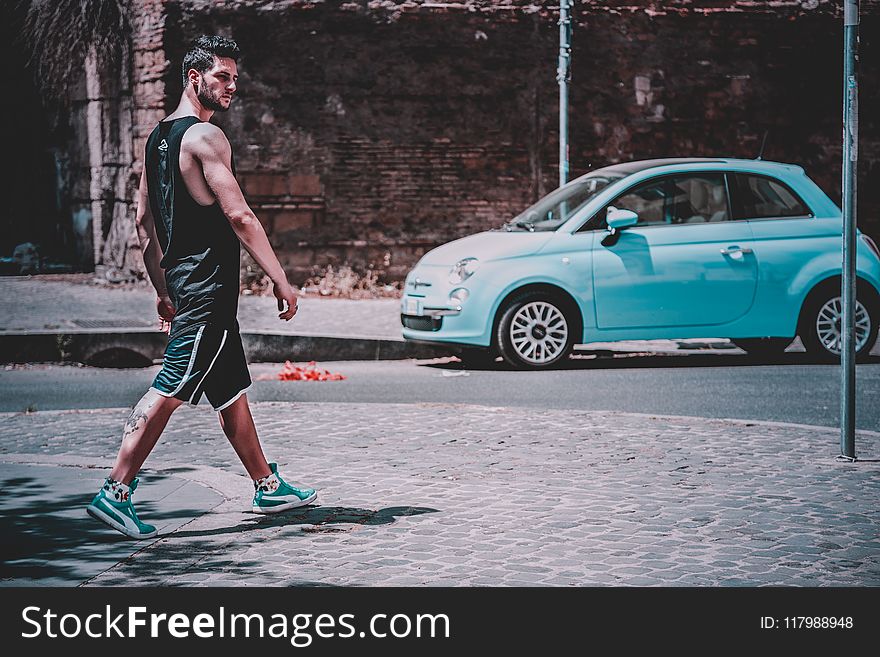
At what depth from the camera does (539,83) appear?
19.6 m

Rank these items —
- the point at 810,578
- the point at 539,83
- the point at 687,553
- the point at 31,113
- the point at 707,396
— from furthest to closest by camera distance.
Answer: the point at 31,113
the point at 539,83
the point at 707,396
the point at 687,553
the point at 810,578

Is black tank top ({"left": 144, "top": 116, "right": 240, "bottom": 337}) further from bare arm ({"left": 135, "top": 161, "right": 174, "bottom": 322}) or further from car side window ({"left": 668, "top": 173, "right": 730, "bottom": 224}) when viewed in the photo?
car side window ({"left": 668, "top": 173, "right": 730, "bottom": 224})

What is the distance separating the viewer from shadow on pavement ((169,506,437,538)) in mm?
6070

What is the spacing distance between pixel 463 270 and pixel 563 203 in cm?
132

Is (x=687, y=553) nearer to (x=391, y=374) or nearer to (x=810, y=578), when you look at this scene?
(x=810, y=578)

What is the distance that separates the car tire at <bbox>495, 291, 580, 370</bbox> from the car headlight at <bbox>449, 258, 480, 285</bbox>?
16.5 inches

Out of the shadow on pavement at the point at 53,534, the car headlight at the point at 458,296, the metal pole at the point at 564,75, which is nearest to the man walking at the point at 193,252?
the shadow on pavement at the point at 53,534

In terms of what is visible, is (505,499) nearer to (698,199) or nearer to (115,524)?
(115,524)

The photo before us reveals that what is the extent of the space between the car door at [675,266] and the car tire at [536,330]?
30cm

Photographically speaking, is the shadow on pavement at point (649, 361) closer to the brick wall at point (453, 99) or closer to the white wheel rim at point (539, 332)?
the white wheel rim at point (539, 332)

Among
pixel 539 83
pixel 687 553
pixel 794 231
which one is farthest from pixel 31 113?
pixel 687 553

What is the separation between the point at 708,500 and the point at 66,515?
287cm

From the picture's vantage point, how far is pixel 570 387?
436 inches

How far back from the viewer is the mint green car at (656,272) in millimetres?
12156
